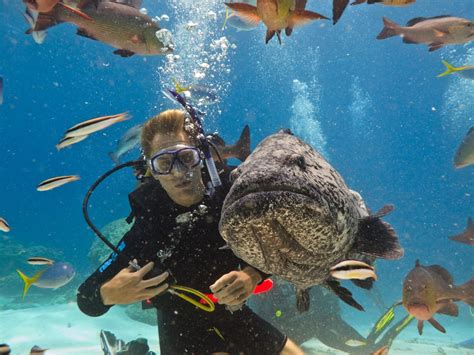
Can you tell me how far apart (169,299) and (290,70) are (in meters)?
57.3

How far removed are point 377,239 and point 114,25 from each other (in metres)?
3.18

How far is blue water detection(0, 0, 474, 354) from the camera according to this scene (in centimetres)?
4044

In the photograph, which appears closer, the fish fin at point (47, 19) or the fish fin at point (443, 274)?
the fish fin at point (47, 19)

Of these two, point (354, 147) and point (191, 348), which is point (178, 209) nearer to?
point (191, 348)

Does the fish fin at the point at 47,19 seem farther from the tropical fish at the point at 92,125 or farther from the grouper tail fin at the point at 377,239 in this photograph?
the grouper tail fin at the point at 377,239

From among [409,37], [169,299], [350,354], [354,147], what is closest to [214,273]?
[169,299]

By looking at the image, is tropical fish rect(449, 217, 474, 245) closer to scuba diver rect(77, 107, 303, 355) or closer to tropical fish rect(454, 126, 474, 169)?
tropical fish rect(454, 126, 474, 169)

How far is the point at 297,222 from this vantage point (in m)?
2.09

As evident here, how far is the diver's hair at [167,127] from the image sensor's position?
4.41m

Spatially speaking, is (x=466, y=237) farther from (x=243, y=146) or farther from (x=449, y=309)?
(x=243, y=146)

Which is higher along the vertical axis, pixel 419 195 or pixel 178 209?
pixel 178 209

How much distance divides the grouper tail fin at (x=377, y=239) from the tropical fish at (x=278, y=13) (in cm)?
169

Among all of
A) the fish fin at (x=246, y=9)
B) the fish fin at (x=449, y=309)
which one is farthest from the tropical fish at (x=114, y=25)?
the fish fin at (x=449, y=309)

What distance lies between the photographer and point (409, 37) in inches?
156
